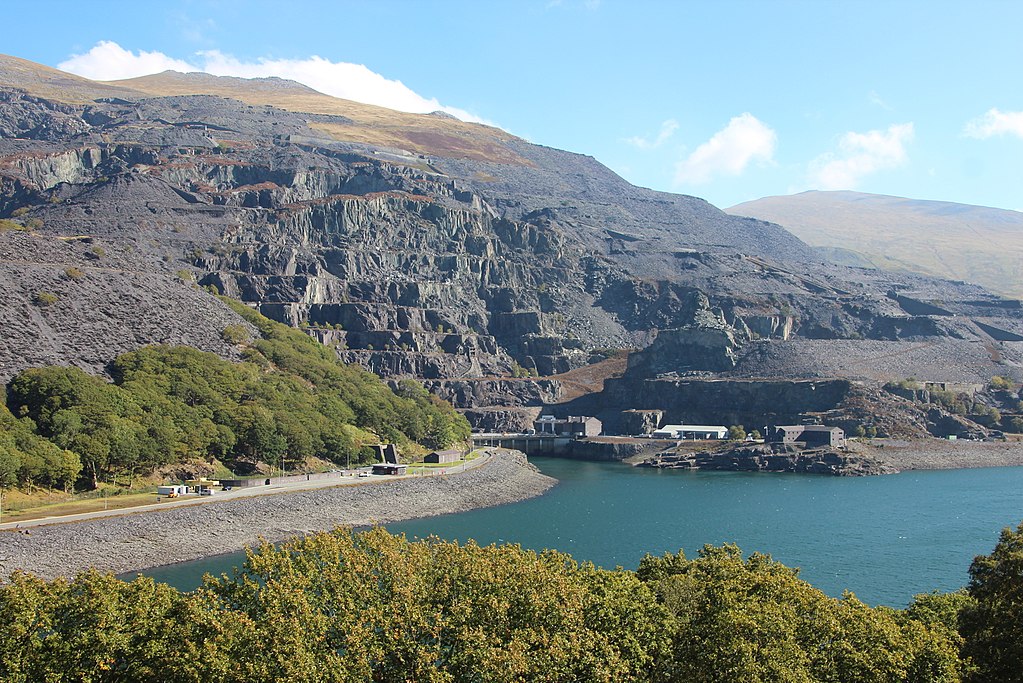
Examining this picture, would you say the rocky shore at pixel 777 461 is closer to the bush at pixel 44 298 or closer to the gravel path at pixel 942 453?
the gravel path at pixel 942 453

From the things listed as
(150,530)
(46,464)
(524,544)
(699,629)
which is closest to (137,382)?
(46,464)

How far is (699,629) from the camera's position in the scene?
32.9 metres

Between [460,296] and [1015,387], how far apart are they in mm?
88886

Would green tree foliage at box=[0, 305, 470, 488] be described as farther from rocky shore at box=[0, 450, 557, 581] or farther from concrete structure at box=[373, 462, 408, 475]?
rocky shore at box=[0, 450, 557, 581]

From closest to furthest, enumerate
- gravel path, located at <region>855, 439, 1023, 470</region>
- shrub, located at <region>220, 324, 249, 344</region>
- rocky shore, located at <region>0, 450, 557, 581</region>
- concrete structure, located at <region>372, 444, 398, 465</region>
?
rocky shore, located at <region>0, 450, 557, 581</region>, concrete structure, located at <region>372, 444, 398, 465</region>, shrub, located at <region>220, 324, 249, 344</region>, gravel path, located at <region>855, 439, 1023, 470</region>

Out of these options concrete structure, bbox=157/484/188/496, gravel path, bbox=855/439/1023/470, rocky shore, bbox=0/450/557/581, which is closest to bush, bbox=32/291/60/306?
concrete structure, bbox=157/484/188/496

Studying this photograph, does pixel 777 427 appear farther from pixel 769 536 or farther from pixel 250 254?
pixel 250 254

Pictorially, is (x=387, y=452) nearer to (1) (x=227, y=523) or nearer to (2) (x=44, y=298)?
(2) (x=44, y=298)

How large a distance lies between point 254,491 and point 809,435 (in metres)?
75.6

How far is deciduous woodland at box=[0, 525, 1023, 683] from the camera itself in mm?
30109

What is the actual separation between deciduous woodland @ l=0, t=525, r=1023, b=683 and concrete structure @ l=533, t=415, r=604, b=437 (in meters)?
112

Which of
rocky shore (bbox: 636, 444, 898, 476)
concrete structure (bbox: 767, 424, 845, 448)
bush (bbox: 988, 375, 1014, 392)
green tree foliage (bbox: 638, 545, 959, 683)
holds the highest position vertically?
bush (bbox: 988, 375, 1014, 392)

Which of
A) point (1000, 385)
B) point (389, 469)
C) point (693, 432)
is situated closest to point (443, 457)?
point (389, 469)

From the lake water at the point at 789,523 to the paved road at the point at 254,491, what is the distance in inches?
286
